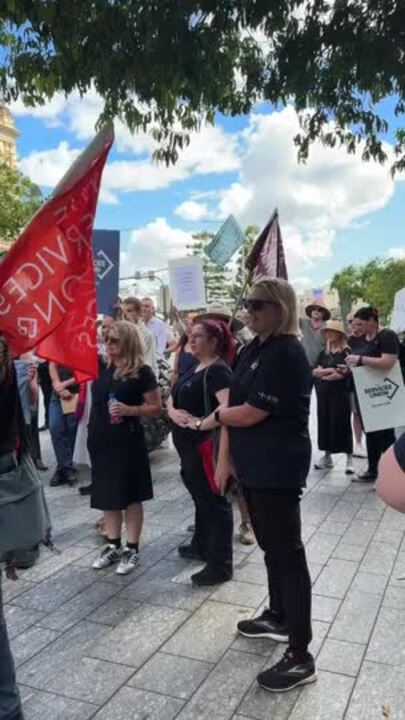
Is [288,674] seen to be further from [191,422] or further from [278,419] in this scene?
[191,422]

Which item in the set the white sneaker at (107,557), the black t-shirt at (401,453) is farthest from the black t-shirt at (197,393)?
the black t-shirt at (401,453)

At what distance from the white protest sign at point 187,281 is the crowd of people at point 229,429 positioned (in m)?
2.38

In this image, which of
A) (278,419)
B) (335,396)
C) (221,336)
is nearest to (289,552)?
(278,419)

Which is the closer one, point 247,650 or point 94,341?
point 94,341

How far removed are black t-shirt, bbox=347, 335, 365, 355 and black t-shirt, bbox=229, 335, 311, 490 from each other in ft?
11.9

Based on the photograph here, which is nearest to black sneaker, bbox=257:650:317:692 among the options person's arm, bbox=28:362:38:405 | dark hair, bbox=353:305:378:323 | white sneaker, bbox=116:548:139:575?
white sneaker, bbox=116:548:139:575

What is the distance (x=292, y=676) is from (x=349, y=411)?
13.9 ft

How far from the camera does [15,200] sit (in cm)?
2231

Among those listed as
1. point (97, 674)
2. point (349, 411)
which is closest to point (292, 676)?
point (97, 674)

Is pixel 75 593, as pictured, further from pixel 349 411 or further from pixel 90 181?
pixel 349 411

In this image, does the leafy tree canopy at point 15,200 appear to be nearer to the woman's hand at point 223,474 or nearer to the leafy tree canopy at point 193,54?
the leafy tree canopy at point 193,54

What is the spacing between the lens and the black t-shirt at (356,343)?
6375 mm

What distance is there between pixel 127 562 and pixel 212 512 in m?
0.72

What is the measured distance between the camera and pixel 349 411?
6.79 m
